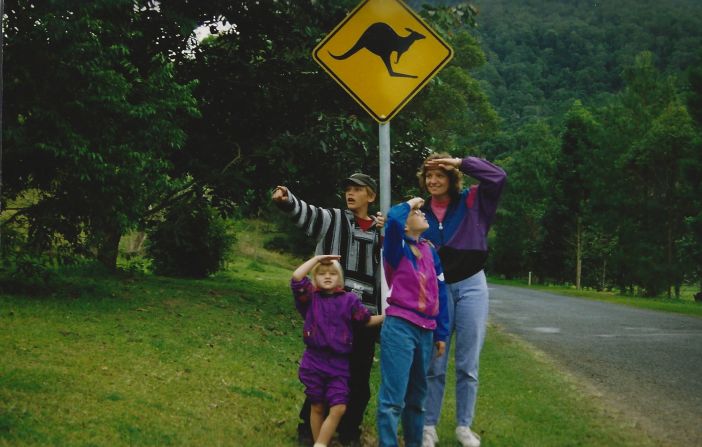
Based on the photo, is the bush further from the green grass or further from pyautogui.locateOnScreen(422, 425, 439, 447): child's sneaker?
pyautogui.locateOnScreen(422, 425, 439, 447): child's sneaker

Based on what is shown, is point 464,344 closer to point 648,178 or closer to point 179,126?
point 179,126

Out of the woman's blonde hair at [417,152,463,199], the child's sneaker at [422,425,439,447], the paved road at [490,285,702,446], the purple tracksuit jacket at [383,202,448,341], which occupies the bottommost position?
the child's sneaker at [422,425,439,447]

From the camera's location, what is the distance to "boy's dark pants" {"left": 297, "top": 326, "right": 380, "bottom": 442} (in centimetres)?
544

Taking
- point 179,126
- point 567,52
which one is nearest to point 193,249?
point 179,126

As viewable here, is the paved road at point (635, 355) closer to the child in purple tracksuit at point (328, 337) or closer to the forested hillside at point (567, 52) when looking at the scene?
the child in purple tracksuit at point (328, 337)

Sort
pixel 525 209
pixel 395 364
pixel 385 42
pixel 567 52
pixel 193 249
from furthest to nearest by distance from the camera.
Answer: pixel 567 52, pixel 525 209, pixel 193 249, pixel 385 42, pixel 395 364

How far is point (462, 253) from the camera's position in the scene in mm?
5625

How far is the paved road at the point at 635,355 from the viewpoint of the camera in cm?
725

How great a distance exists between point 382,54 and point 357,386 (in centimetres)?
237

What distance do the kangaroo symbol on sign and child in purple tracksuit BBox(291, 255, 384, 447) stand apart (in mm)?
1445

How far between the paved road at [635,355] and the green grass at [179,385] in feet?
1.24

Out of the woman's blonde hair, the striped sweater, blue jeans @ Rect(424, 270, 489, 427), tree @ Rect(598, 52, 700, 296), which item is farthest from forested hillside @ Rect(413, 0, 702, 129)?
the striped sweater

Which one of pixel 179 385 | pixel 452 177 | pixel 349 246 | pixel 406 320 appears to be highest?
pixel 452 177

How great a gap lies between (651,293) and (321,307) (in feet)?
116
